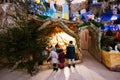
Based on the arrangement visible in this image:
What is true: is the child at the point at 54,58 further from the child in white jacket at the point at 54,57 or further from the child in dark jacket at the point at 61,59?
the child in dark jacket at the point at 61,59

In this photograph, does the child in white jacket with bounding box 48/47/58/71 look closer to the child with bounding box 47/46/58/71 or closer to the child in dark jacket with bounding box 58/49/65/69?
the child with bounding box 47/46/58/71

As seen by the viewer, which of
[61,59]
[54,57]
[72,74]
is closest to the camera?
[72,74]

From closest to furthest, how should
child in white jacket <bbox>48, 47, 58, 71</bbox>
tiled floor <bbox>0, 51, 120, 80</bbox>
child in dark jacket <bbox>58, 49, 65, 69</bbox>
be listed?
1. tiled floor <bbox>0, 51, 120, 80</bbox>
2. child in white jacket <bbox>48, 47, 58, 71</bbox>
3. child in dark jacket <bbox>58, 49, 65, 69</bbox>

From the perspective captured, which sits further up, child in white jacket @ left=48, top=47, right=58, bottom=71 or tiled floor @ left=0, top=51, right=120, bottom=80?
child in white jacket @ left=48, top=47, right=58, bottom=71

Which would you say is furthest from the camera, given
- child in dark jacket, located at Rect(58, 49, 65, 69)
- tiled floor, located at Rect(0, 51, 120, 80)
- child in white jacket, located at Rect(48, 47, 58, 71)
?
child in dark jacket, located at Rect(58, 49, 65, 69)

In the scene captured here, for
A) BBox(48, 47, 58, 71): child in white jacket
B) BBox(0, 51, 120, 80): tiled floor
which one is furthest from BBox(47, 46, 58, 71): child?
BBox(0, 51, 120, 80): tiled floor

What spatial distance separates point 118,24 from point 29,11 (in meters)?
8.17

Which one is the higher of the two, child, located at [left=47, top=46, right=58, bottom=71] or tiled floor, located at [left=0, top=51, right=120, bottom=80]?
child, located at [left=47, top=46, right=58, bottom=71]

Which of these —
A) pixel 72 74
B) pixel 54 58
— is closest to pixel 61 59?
pixel 54 58

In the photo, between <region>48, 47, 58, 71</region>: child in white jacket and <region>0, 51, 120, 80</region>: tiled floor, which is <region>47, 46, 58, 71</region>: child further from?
<region>0, 51, 120, 80</region>: tiled floor

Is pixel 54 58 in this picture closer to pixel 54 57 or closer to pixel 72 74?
pixel 54 57

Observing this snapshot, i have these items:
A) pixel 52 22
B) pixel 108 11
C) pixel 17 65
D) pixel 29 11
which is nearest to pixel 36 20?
pixel 52 22

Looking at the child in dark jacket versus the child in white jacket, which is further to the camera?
the child in dark jacket

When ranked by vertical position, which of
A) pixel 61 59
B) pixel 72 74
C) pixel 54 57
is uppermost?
pixel 54 57
